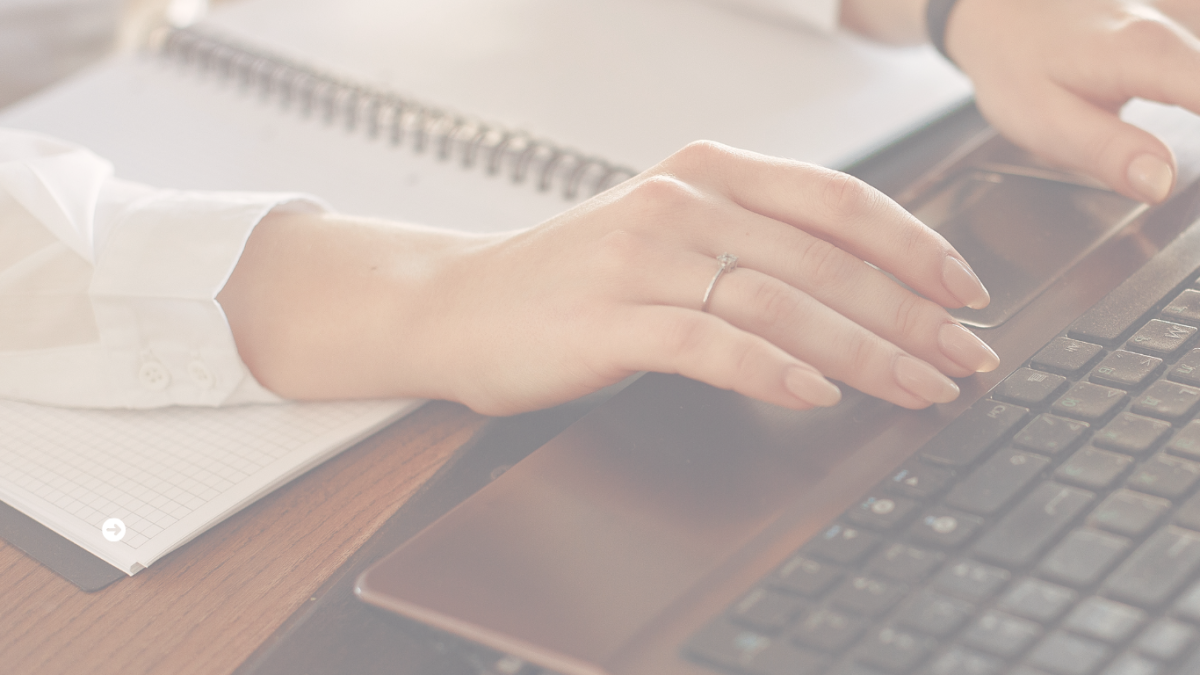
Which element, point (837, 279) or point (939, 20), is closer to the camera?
point (837, 279)

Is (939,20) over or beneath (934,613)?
over

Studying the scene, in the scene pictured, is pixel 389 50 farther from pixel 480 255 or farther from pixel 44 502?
pixel 44 502

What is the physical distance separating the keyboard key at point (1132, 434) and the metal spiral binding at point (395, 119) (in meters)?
0.37

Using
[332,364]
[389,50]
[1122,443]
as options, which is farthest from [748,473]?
[389,50]

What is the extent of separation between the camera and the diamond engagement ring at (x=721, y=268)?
1.42ft

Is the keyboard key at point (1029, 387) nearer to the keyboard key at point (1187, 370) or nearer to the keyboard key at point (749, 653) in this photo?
the keyboard key at point (1187, 370)

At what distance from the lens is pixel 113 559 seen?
0.42m

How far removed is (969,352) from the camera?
0.41 m

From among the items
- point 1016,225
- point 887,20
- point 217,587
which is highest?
point 887,20

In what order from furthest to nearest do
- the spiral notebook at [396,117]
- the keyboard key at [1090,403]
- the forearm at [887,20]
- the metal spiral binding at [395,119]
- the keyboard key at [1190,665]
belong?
the forearm at [887,20]
the metal spiral binding at [395,119]
the spiral notebook at [396,117]
the keyboard key at [1090,403]
the keyboard key at [1190,665]

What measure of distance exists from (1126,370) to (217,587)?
0.41 m

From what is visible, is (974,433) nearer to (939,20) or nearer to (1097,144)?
(1097,144)

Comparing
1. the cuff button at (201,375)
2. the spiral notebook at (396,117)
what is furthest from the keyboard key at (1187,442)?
the cuff button at (201,375)

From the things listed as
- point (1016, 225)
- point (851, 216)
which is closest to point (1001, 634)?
point (851, 216)
